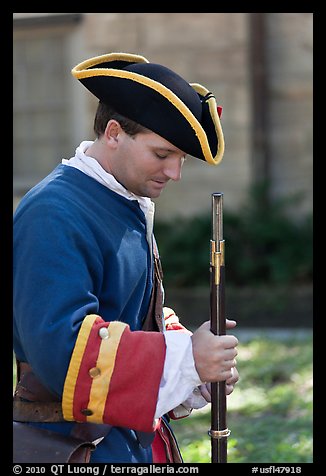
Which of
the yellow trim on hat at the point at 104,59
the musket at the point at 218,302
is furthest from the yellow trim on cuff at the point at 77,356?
the yellow trim on hat at the point at 104,59

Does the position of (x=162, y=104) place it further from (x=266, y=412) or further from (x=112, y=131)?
(x=266, y=412)

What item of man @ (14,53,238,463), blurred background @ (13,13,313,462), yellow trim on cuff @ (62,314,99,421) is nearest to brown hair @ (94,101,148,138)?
man @ (14,53,238,463)

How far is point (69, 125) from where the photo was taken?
32.9 feet

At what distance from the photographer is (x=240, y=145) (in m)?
9.39

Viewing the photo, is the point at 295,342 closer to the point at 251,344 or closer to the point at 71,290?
the point at 251,344

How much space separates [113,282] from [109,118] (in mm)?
530

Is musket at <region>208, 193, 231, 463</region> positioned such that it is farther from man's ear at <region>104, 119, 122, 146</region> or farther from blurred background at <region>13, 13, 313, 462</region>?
blurred background at <region>13, 13, 313, 462</region>

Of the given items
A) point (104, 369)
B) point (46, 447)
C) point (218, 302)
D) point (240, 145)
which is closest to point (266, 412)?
point (218, 302)

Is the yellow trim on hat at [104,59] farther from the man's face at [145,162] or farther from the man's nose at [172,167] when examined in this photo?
the man's nose at [172,167]

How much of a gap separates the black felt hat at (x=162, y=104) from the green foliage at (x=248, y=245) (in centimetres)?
627

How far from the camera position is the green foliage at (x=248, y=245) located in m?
9.08

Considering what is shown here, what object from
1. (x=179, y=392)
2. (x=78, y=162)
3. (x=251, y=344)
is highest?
(x=78, y=162)
